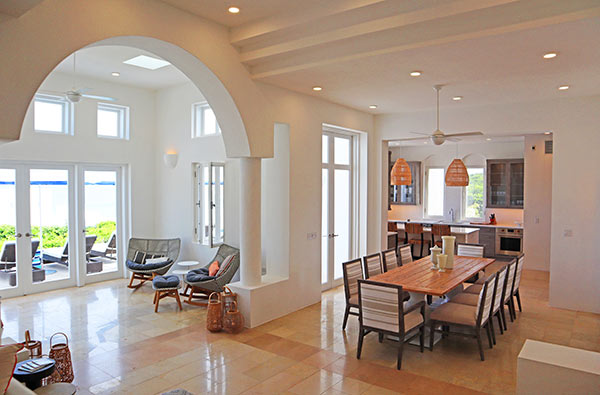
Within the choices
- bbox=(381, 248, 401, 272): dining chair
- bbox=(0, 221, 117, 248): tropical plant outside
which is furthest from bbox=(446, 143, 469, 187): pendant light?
bbox=(0, 221, 117, 248): tropical plant outside

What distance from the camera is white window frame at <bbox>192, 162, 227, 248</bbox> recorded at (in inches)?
280

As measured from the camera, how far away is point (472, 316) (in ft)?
14.2

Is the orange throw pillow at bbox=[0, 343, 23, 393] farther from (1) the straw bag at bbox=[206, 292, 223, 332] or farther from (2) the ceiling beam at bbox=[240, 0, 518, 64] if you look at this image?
(2) the ceiling beam at bbox=[240, 0, 518, 64]

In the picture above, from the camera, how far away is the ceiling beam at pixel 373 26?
3322 mm

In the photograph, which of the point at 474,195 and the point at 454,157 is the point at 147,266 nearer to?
the point at 454,157

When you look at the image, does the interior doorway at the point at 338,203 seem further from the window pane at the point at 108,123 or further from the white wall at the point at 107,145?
the window pane at the point at 108,123

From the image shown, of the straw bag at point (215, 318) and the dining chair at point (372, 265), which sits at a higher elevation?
the dining chair at point (372, 265)

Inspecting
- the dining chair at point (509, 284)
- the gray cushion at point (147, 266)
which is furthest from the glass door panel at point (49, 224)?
the dining chair at point (509, 284)

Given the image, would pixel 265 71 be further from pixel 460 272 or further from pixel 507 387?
pixel 507 387

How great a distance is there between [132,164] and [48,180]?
4.77 feet

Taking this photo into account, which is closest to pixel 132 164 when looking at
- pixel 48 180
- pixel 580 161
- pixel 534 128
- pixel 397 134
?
pixel 48 180

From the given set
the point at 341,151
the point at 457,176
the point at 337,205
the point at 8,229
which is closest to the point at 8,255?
the point at 8,229

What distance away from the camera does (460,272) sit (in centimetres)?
514

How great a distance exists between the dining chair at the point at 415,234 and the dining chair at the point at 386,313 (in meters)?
4.88
